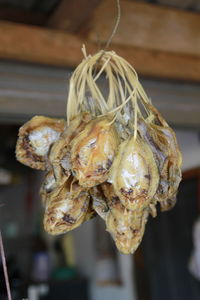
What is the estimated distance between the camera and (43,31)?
1.41 metres

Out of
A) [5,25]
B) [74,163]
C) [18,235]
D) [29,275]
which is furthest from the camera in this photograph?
[18,235]

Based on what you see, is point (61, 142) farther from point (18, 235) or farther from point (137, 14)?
point (18, 235)

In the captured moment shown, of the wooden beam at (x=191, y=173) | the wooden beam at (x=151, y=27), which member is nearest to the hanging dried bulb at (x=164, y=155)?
the wooden beam at (x=151, y=27)

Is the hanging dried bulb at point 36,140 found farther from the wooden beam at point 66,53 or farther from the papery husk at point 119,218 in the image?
the wooden beam at point 66,53

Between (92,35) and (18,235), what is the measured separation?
295 centimetres

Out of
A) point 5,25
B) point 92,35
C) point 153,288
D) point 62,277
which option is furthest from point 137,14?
point 62,277

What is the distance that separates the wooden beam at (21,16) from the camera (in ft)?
5.18

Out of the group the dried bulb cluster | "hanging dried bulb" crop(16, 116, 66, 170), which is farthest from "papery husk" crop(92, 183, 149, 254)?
"hanging dried bulb" crop(16, 116, 66, 170)

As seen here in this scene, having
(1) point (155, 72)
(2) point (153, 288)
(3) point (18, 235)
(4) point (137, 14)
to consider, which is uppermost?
(4) point (137, 14)

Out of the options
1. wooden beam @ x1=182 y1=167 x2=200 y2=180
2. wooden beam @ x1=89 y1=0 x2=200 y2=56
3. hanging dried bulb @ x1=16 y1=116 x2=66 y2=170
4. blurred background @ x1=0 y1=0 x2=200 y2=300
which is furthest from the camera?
wooden beam @ x1=182 y1=167 x2=200 y2=180

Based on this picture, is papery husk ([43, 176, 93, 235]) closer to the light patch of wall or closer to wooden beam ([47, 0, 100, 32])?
wooden beam ([47, 0, 100, 32])

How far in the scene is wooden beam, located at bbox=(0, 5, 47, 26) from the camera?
1.58 m

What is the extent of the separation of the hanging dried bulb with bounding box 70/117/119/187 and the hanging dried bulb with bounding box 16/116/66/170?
16 centimetres

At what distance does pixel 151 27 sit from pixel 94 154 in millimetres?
1112
